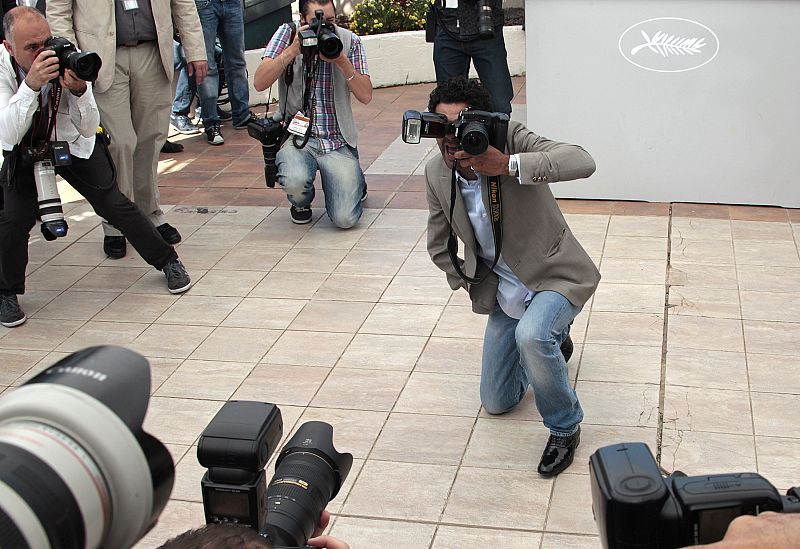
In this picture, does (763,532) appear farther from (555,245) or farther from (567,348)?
(567,348)

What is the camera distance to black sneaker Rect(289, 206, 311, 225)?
6.80 metres

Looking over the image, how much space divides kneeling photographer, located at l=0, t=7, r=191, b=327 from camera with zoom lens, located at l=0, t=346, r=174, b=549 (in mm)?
4086

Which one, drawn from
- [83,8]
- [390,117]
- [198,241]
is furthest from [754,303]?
[390,117]

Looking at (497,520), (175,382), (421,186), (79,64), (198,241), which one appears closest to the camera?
(497,520)

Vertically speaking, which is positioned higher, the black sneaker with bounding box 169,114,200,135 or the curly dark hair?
the curly dark hair

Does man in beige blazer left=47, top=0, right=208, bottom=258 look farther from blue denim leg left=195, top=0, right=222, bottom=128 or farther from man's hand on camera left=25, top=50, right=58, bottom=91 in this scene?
blue denim leg left=195, top=0, right=222, bottom=128

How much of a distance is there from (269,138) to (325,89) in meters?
0.47

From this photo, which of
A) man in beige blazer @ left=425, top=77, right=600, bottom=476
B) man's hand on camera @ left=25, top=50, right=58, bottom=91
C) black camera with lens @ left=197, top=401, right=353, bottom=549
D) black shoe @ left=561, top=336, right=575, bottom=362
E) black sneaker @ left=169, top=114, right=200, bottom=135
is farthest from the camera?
black sneaker @ left=169, top=114, right=200, bottom=135

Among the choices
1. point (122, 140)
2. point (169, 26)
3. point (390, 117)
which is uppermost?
point (169, 26)

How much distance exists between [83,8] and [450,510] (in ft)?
12.4

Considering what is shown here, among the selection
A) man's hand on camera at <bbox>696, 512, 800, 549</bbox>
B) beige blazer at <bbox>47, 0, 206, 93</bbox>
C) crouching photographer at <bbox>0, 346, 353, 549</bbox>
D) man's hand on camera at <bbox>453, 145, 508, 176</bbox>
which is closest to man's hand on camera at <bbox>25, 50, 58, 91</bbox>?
beige blazer at <bbox>47, 0, 206, 93</bbox>

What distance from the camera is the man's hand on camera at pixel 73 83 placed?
5220 mm

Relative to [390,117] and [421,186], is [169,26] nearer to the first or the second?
[421,186]

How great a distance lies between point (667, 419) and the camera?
428cm
